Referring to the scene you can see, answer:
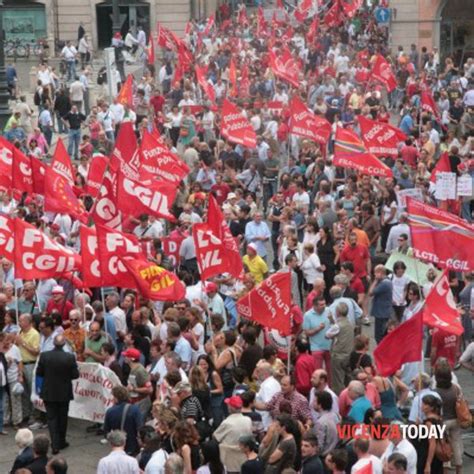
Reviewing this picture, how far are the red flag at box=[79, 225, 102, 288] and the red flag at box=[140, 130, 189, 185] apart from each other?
13.5 feet

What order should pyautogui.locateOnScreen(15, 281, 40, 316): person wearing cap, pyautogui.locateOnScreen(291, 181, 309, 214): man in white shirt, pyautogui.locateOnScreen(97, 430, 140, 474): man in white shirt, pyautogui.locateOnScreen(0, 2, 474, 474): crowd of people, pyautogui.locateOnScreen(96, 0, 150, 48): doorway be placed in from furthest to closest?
1. pyautogui.locateOnScreen(96, 0, 150, 48): doorway
2. pyautogui.locateOnScreen(291, 181, 309, 214): man in white shirt
3. pyautogui.locateOnScreen(15, 281, 40, 316): person wearing cap
4. pyautogui.locateOnScreen(0, 2, 474, 474): crowd of people
5. pyautogui.locateOnScreen(97, 430, 140, 474): man in white shirt

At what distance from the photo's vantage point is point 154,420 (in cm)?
1535

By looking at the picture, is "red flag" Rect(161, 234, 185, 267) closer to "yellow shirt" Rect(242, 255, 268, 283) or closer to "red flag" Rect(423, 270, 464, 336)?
"yellow shirt" Rect(242, 255, 268, 283)

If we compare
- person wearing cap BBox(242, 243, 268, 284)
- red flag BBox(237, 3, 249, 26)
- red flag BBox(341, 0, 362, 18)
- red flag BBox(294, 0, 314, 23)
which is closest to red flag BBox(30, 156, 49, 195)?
person wearing cap BBox(242, 243, 268, 284)

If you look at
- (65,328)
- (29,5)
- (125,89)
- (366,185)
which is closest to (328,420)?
(65,328)

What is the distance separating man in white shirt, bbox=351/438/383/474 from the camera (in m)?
13.5

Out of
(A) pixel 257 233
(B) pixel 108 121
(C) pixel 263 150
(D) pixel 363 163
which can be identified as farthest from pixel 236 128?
(B) pixel 108 121

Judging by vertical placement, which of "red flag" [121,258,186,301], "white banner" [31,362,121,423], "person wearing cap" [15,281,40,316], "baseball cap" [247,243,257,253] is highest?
"red flag" [121,258,186,301]

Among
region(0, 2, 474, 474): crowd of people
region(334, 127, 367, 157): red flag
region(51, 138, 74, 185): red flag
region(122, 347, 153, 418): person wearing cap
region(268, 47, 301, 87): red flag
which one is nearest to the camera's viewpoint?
region(0, 2, 474, 474): crowd of people

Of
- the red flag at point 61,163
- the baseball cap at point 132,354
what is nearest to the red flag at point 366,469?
the baseball cap at point 132,354

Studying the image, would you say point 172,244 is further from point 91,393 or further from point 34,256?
point 91,393

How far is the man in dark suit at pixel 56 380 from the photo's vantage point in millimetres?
16719

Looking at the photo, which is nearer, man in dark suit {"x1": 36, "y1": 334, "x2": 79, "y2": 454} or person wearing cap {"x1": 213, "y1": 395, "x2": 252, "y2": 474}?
person wearing cap {"x1": 213, "y1": 395, "x2": 252, "y2": 474}

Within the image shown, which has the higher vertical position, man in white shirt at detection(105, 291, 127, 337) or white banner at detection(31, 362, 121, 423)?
man in white shirt at detection(105, 291, 127, 337)
